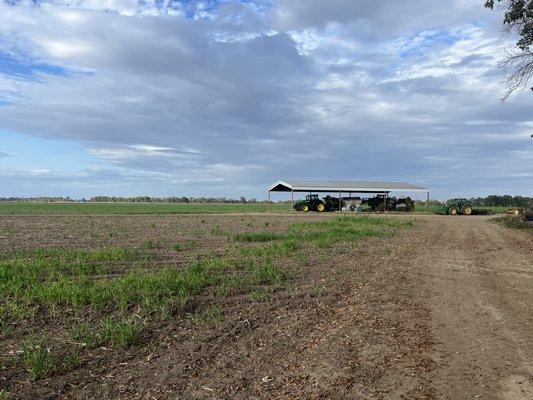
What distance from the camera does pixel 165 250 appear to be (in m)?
15.3

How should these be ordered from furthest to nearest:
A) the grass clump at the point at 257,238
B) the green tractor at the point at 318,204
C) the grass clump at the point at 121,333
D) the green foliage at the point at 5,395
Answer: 1. the green tractor at the point at 318,204
2. the grass clump at the point at 257,238
3. the grass clump at the point at 121,333
4. the green foliage at the point at 5,395

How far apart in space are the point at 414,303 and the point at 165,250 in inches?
350

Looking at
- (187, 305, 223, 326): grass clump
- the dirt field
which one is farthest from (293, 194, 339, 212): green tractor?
(187, 305, 223, 326): grass clump

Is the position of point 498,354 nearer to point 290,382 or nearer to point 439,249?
point 290,382

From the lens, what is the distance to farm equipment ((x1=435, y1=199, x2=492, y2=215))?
162 feet

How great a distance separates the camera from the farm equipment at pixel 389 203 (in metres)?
52.8

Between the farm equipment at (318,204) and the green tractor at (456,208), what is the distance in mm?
10110

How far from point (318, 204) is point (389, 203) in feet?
25.2

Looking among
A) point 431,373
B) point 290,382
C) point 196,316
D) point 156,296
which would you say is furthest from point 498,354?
point 156,296

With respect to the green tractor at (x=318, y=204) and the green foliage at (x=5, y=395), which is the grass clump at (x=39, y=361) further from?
the green tractor at (x=318, y=204)

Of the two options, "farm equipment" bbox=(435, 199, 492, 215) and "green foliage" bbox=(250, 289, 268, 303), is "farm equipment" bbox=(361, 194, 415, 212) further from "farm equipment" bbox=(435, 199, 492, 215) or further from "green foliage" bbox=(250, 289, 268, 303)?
"green foliage" bbox=(250, 289, 268, 303)

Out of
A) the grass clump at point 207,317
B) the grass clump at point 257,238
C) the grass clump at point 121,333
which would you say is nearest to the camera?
the grass clump at point 121,333

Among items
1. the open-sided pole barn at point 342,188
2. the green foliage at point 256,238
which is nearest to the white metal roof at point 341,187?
the open-sided pole barn at point 342,188

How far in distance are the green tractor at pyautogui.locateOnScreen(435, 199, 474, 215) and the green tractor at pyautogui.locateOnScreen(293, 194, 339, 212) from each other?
10.1m
